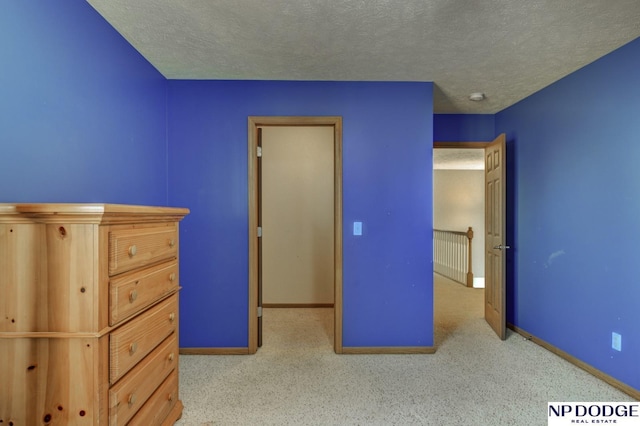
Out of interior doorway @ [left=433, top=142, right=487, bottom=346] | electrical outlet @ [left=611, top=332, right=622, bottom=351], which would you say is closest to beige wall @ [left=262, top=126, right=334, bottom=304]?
interior doorway @ [left=433, top=142, right=487, bottom=346]

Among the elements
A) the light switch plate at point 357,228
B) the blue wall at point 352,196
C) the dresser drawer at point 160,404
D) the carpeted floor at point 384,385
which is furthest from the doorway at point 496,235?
the dresser drawer at point 160,404

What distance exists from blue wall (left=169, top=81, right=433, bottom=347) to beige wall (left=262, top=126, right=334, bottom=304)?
139 cm

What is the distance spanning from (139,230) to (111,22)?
147 centimetres

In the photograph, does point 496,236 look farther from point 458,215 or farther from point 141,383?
point 458,215

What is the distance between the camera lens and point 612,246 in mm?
2242

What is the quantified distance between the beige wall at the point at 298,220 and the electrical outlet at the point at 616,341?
2.76m

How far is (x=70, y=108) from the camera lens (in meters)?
1.63

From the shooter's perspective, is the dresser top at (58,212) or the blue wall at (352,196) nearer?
the dresser top at (58,212)

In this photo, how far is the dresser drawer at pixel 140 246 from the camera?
1.21 metres

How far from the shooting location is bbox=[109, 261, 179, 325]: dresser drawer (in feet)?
3.95

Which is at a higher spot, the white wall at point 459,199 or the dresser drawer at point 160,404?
the white wall at point 459,199

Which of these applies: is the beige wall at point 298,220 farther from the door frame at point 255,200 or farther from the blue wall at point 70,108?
the blue wall at point 70,108

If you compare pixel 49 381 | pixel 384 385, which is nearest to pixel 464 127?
pixel 384 385

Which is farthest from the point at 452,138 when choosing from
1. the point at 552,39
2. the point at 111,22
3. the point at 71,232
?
the point at 71,232
